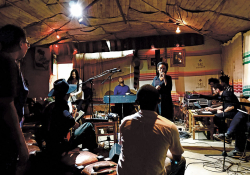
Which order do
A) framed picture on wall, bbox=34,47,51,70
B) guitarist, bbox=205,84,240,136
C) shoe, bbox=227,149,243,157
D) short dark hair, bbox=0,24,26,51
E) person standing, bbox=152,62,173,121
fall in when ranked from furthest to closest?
framed picture on wall, bbox=34,47,51,70 → guitarist, bbox=205,84,240,136 → person standing, bbox=152,62,173,121 → shoe, bbox=227,149,243,157 → short dark hair, bbox=0,24,26,51

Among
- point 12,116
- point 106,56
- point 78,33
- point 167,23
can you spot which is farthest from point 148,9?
point 12,116

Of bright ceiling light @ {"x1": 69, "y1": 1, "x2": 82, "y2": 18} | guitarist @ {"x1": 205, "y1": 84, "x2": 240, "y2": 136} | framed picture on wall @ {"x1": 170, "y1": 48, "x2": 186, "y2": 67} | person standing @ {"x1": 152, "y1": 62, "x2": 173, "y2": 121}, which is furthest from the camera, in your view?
framed picture on wall @ {"x1": 170, "y1": 48, "x2": 186, "y2": 67}

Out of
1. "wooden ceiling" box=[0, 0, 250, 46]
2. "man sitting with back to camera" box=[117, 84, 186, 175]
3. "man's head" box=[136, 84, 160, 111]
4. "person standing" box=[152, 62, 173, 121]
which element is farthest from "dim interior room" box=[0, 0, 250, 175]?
"man's head" box=[136, 84, 160, 111]

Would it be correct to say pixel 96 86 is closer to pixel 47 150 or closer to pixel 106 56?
pixel 106 56

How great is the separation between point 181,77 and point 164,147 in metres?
6.73

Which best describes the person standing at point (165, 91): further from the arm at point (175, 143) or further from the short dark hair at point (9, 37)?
the short dark hair at point (9, 37)

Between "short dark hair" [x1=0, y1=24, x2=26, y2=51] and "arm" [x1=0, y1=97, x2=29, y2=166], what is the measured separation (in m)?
0.42

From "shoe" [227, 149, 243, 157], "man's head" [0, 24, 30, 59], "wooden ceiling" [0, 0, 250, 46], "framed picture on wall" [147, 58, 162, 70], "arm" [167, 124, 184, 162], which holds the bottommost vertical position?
"shoe" [227, 149, 243, 157]

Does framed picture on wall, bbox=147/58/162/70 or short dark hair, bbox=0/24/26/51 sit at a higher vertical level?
framed picture on wall, bbox=147/58/162/70

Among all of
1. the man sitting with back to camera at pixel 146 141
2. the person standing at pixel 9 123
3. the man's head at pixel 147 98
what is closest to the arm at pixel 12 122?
the person standing at pixel 9 123

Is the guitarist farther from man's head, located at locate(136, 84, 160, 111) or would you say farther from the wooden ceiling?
man's head, located at locate(136, 84, 160, 111)

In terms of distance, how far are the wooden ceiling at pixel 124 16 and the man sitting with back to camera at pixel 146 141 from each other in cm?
349

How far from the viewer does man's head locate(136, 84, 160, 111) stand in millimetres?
1428

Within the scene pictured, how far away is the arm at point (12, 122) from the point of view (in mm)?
1120
